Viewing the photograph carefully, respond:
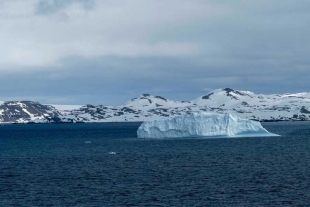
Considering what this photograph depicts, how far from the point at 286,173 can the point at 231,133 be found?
53.2 meters

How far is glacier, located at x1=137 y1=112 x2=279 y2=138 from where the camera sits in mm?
96619

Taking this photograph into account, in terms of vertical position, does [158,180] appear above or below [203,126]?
below

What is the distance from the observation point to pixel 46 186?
4353cm

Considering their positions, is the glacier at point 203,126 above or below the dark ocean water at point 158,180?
above

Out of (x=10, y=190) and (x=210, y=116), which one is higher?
(x=210, y=116)

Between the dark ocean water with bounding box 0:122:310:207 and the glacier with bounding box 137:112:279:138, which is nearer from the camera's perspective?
the dark ocean water with bounding box 0:122:310:207

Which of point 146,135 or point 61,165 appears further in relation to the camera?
point 146,135

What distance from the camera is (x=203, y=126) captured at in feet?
329

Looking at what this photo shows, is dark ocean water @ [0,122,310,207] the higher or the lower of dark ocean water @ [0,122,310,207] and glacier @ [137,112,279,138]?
the lower

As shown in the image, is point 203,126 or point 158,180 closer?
point 158,180

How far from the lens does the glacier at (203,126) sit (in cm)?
9662

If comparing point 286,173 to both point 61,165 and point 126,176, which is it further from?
point 61,165

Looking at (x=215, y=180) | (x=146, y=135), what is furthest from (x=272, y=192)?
(x=146, y=135)

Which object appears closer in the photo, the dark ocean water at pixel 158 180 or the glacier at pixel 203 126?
the dark ocean water at pixel 158 180
